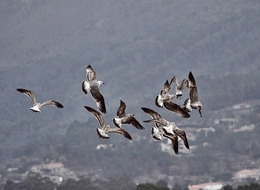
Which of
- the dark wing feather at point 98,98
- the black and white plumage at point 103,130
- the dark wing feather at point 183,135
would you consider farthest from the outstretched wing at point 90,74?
the dark wing feather at point 183,135

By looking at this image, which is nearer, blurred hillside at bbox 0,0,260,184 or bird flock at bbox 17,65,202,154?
bird flock at bbox 17,65,202,154

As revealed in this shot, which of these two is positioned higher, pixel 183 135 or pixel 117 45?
pixel 117 45

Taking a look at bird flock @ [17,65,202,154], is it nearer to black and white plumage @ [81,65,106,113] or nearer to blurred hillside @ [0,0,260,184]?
black and white plumage @ [81,65,106,113]

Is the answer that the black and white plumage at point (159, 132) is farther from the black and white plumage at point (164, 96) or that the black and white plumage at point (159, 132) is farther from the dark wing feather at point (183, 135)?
the black and white plumage at point (164, 96)

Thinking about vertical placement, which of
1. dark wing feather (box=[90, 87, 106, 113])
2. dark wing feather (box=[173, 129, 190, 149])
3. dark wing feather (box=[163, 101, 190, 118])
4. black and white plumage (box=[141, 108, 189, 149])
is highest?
dark wing feather (box=[90, 87, 106, 113])

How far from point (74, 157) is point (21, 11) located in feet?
251

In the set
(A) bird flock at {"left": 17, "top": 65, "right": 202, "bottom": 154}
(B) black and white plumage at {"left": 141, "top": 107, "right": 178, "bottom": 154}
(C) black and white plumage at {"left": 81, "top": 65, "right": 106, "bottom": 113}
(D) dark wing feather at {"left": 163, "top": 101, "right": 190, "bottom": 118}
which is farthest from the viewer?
(C) black and white plumage at {"left": 81, "top": 65, "right": 106, "bottom": 113}

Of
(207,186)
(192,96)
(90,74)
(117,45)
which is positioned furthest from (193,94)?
(117,45)

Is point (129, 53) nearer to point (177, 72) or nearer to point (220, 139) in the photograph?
point (177, 72)

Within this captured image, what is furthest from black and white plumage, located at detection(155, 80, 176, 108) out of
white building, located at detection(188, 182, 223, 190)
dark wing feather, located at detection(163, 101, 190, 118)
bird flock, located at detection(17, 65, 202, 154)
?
white building, located at detection(188, 182, 223, 190)

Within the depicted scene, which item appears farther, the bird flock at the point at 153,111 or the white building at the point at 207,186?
the white building at the point at 207,186

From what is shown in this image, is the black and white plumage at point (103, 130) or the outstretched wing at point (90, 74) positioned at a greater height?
the outstretched wing at point (90, 74)

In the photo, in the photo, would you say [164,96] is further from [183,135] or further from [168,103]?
[183,135]

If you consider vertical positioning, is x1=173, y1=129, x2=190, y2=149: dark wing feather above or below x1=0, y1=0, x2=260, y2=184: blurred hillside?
below
